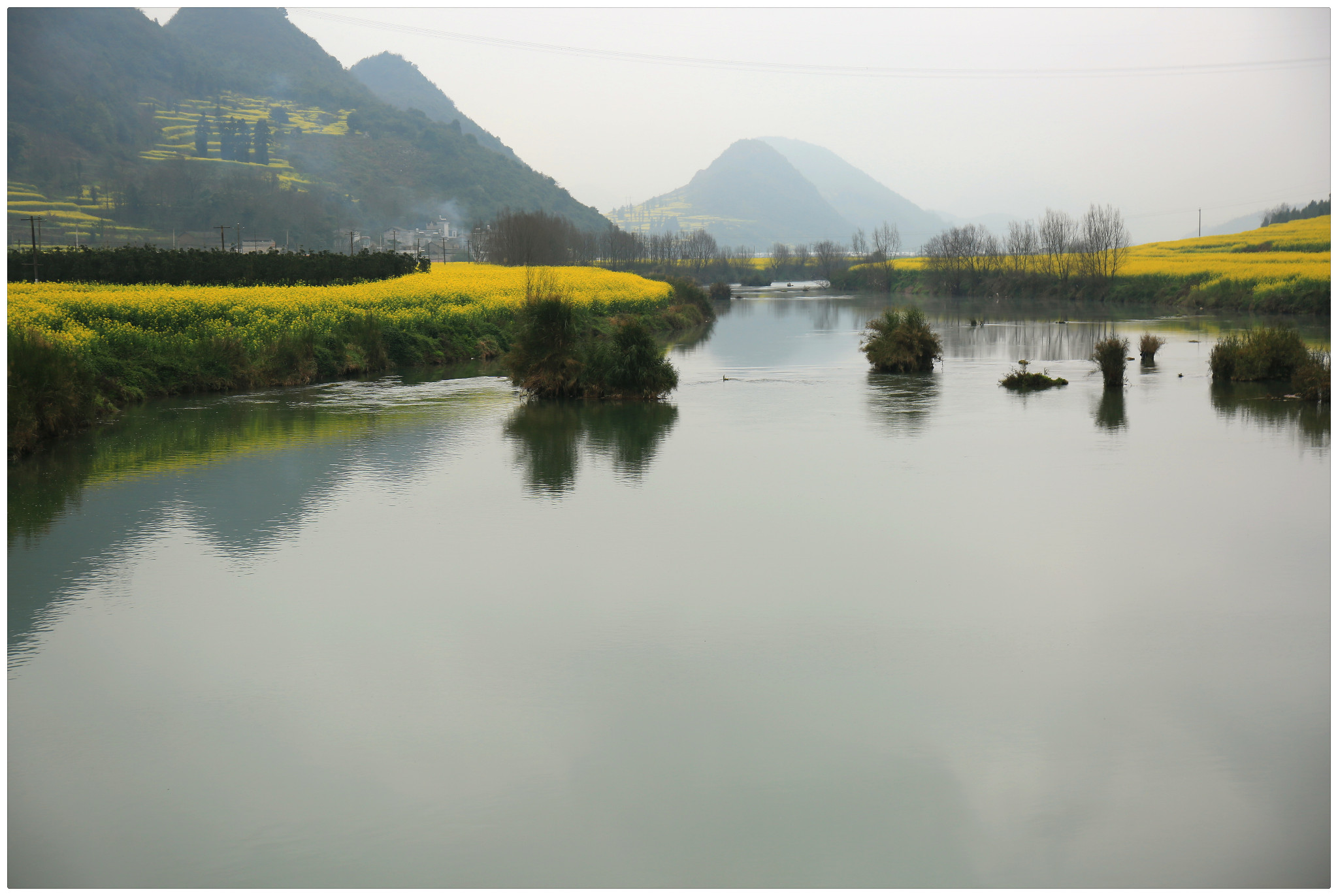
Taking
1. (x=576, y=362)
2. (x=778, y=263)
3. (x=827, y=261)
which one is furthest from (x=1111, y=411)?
(x=778, y=263)

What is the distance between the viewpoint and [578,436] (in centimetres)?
1261

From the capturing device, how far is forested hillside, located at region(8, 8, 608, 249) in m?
122

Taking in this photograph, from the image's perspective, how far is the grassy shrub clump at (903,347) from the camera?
20.1 m

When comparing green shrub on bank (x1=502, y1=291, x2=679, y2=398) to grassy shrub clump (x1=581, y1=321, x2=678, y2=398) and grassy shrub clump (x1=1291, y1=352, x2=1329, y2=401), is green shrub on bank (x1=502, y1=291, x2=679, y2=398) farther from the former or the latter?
grassy shrub clump (x1=1291, y1=352, x2=1329, y2=401)

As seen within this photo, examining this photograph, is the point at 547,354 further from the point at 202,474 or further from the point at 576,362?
the point at 202,474

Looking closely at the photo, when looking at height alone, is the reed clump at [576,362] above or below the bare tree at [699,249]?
below

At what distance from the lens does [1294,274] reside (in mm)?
42750

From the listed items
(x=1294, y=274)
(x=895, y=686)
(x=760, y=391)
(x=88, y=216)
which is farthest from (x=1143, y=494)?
(x=88, y=216)

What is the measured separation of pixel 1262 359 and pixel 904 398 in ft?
20.8

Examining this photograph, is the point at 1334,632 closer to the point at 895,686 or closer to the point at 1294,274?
the point at 895,686

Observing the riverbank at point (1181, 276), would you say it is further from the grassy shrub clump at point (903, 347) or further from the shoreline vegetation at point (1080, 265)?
the grassy shrub clump at point (903, 347)

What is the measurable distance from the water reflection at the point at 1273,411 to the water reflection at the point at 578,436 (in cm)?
744

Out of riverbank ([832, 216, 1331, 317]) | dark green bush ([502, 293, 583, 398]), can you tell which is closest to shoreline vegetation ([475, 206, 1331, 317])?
riverbank ([832, 216, 1331, 317])

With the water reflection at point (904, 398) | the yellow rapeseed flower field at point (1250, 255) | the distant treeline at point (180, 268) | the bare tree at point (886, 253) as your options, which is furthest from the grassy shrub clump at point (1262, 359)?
the bare tree at point (886, 253)
